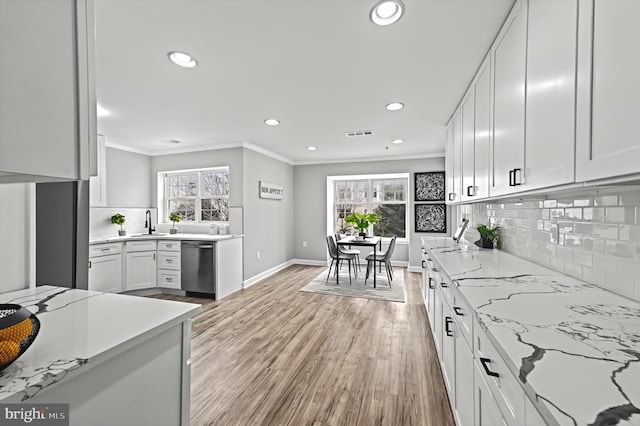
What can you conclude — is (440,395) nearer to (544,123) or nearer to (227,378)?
(227,378)

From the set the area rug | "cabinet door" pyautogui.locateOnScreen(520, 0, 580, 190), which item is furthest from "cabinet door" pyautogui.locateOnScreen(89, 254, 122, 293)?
"cabinet door" pyautogui.locateOnScreen(520, 0, 580, 190)

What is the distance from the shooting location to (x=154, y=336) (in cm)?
90

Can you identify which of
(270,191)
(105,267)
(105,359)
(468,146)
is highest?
(468,146)

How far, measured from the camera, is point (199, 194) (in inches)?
198

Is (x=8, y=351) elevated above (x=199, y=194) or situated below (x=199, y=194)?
below

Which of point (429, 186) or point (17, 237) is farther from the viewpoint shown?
point (429, 186)

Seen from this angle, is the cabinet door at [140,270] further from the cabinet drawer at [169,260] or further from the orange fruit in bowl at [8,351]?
the orange fruit in bowl at [8,351]

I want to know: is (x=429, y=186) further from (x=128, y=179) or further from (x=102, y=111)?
(x=128, y=179)

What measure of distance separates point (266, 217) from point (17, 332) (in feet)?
15.2

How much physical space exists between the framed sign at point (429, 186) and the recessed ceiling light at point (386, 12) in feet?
13.9

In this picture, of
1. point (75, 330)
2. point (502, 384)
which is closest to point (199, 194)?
point (75, 330)

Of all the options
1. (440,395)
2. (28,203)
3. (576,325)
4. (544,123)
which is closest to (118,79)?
(28,203)

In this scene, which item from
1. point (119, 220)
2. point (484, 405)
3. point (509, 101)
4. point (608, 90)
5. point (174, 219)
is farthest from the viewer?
point (174, 219)

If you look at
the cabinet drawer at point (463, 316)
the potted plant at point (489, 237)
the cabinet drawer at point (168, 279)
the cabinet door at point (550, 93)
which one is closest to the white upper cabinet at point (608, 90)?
the cabinet door at point (550, 93)
